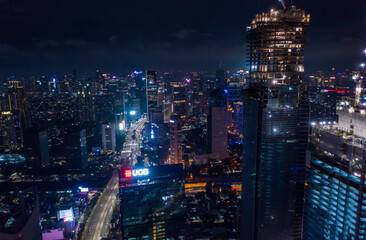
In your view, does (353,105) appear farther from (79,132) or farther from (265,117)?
(79,132)

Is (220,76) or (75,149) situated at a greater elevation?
(220,76)

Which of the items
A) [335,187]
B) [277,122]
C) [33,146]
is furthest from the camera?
[33,146]

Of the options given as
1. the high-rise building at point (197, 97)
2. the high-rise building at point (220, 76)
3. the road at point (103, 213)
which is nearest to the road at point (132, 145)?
the road at point (103, 213)

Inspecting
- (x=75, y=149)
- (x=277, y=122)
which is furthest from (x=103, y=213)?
(x=277, y=122)

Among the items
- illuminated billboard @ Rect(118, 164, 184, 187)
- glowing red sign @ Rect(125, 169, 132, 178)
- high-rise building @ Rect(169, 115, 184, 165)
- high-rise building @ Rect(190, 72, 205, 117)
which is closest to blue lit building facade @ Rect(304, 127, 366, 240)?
illuminated billboard @ Rect(118, 164, 184, 187)

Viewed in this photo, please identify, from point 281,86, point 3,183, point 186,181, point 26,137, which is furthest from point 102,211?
point 281,86

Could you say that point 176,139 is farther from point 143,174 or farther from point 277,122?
point 277,122

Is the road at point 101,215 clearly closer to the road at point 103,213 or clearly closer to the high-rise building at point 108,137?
the road at point 103,213
